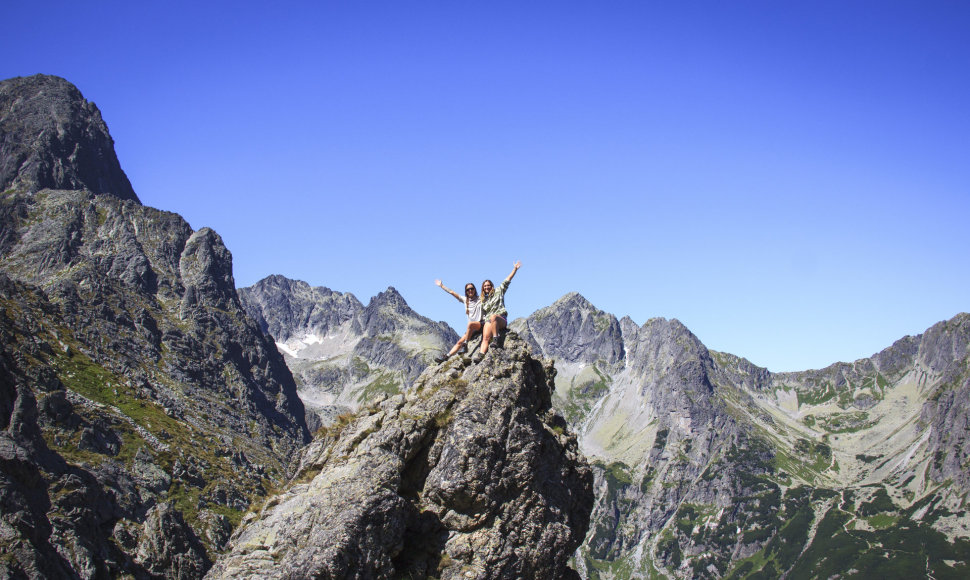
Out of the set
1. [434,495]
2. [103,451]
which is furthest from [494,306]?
[103,451]

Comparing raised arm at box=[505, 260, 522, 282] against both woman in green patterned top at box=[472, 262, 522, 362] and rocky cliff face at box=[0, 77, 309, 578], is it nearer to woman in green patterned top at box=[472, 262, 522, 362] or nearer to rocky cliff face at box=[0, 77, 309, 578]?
woman in green patterned top at box=[472, 262, 522, 362]

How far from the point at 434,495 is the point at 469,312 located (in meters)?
9.23

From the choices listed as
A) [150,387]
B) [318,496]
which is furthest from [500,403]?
[150,387]

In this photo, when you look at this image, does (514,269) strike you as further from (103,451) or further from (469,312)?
(103,451)

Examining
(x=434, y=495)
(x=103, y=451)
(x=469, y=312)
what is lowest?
(x=103, y=451)

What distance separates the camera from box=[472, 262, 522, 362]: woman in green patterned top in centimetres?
2936

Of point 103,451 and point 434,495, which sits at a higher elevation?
point 434,495

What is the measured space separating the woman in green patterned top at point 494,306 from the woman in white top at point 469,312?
1.34ft

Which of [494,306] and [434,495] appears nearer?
[434,495]

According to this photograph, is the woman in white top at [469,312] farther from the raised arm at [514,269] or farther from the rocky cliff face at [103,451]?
the rocky cliff face at [103,451]

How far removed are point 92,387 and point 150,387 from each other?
2425 centimetres

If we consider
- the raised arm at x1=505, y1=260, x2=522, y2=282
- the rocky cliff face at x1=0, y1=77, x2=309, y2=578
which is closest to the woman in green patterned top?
the raised arm at x1=505, y1=260, x2=522, y2=282

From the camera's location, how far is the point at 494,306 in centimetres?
3027

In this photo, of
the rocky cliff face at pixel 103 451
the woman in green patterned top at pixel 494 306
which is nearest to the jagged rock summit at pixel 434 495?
the woman in green patterned top at pixel 494 306
